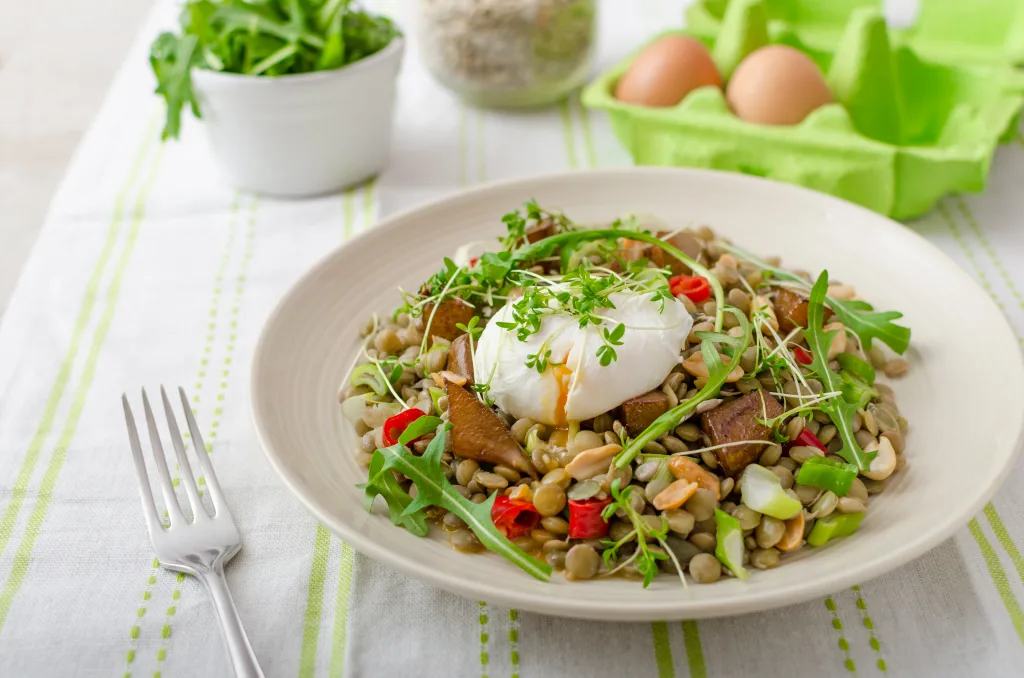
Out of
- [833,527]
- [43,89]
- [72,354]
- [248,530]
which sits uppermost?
[833,527]

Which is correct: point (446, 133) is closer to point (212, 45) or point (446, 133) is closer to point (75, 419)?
point (212, 45)

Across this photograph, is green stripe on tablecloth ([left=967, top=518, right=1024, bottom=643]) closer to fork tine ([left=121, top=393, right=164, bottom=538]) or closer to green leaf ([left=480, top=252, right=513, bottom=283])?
green leaf ([left=480, top=252, right=513, bottom=283])

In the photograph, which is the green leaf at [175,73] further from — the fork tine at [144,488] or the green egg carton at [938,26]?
the green egg carton at [938,26]

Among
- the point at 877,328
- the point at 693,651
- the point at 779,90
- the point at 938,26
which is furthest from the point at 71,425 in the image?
the point at 938,26

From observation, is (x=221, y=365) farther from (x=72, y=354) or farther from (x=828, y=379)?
(x=828, y=379)

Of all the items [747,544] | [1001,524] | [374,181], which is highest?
[747,544]

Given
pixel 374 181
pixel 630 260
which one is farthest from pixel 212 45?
pixel 630 260
